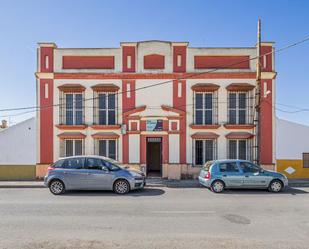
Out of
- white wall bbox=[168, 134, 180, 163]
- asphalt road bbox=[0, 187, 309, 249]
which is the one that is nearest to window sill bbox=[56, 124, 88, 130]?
asphalt road bbox=[0, 187, 309, 249]

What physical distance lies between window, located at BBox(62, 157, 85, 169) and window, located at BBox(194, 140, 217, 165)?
7.19 meters

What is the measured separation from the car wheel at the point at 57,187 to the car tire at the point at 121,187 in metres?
2.36

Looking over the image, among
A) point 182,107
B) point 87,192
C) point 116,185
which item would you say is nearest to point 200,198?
point 116,185

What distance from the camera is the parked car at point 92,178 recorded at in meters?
9.98

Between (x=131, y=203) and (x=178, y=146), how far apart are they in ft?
21.0

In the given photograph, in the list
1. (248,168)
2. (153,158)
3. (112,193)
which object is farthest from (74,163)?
(248,168)

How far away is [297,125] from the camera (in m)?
14.2

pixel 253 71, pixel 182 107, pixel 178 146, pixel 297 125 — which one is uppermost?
pixel 253 71

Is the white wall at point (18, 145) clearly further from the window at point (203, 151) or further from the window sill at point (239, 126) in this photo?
the window sill at point (239, 126)

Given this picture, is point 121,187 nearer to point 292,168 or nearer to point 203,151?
point 203,151

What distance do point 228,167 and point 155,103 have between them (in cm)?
601

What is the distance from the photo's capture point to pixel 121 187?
392 inches

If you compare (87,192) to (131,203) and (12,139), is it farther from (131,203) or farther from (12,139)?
(12,139)

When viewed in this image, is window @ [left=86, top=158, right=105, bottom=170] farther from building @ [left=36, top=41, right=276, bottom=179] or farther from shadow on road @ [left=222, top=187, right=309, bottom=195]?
shadow on road @ [left=222, top=187, right=309, bottom=195]
